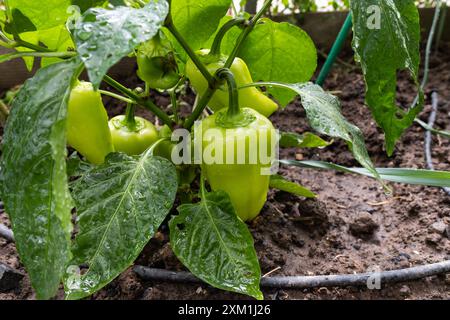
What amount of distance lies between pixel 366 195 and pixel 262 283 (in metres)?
0.37


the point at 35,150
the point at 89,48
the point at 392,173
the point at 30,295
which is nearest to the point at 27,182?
the point at 35,150

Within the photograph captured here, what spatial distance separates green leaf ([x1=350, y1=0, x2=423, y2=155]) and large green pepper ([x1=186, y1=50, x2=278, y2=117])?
23 cm

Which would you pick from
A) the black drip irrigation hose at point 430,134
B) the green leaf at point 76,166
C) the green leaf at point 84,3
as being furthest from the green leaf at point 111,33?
the black drip irrigation hose at point 430,134

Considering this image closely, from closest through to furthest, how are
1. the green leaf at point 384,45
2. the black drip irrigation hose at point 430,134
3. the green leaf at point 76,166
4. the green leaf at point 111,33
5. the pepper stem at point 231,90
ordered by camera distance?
the green leaf at point 111,33 → the green leaf at point 384,45 → the pepper stem at point 231,90 → the green leaf at point 76,166 → the black drip irrigation hose at point 430,134

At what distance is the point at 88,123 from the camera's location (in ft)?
2.54

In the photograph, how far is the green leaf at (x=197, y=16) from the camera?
2.56 feet

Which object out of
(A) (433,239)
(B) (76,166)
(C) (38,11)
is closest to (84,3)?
(C) (38,11)

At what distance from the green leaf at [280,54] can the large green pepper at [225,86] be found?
7 centimetres

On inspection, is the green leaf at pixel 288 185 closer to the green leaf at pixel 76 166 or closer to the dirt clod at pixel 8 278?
the green leaf at pixel 76 166

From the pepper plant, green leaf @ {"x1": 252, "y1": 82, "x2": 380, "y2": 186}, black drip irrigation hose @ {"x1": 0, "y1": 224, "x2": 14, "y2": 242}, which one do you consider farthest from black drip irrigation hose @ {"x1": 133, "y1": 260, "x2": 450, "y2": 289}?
black drip irrigation hose @ {"x1": 0, "y1": 224, "x2": 14, "y2": 242}

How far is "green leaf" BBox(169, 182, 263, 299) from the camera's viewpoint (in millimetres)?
687

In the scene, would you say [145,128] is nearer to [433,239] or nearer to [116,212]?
[116,212]

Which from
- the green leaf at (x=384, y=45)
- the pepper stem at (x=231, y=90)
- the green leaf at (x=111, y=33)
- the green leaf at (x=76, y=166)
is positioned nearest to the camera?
the green leaf at (x=111, y=33)

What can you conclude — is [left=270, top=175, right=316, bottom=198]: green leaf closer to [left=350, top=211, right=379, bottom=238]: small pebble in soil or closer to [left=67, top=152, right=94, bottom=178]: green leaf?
[left=350, top=211, right=379, bottom=238]: small pebble in soil
